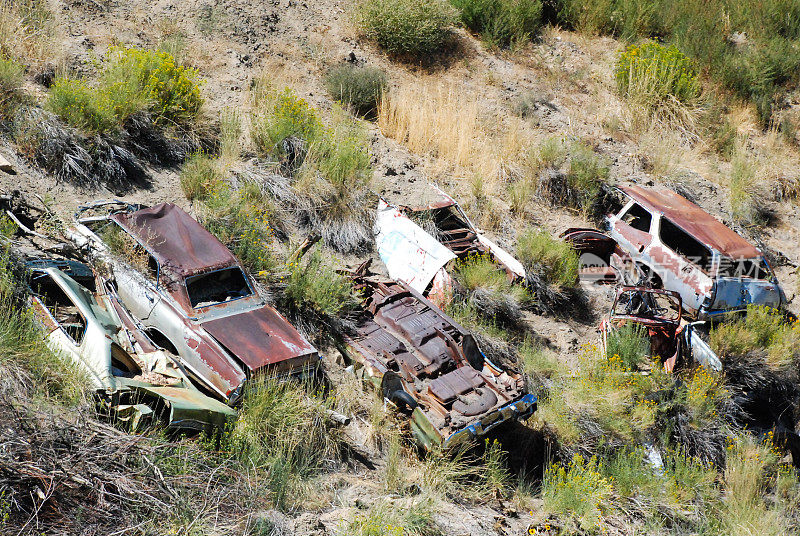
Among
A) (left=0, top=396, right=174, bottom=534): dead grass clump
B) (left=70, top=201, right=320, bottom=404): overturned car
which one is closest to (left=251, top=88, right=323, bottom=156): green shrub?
(left=70, top=201, right=320, bottom=404): overturned car

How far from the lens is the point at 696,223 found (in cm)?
1059

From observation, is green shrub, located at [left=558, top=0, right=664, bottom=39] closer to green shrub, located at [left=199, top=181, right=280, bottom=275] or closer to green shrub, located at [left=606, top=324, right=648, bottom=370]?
green shrub, located at [left=606, top=324, right=648, bottom=370]

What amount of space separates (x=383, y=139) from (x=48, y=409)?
8.34 m

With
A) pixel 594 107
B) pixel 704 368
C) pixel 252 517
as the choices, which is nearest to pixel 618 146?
pixel 594 107

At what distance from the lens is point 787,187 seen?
14086 millimetres

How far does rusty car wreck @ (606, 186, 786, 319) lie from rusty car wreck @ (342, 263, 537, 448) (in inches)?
137

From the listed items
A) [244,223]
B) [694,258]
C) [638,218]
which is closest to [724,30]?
[638,218]

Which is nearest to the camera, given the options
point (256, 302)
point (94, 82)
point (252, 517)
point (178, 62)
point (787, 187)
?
point (252, 517)

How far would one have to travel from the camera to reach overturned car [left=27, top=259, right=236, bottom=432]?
→ 6.21 metres

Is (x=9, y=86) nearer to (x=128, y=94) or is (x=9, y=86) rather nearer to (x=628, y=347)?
(x=128, y=94)

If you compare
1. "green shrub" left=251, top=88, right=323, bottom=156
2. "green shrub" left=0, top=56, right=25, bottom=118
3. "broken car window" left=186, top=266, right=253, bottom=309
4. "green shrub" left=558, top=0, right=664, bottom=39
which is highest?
"green shrub" left=0, top=56, right=25, bottom=118

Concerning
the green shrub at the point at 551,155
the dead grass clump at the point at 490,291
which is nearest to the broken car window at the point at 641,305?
the dead grass clump at the point at 490,291

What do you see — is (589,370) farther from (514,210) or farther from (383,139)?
(383,139)

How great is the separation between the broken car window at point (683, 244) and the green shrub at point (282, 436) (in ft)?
20.3
